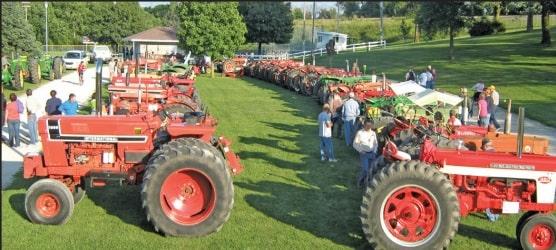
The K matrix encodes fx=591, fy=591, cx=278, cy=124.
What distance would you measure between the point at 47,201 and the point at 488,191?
6.06 metres

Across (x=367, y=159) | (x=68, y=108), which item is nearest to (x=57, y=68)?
(x=68, y=108)

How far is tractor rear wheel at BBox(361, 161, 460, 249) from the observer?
7141 mm

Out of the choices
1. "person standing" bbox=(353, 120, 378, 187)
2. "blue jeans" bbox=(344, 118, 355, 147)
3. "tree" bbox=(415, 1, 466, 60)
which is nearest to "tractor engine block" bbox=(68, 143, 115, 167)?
"person standing" bbox=(353, 120, 378, 187)

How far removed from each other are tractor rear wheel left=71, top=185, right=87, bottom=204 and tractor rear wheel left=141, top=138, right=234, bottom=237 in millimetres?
1917

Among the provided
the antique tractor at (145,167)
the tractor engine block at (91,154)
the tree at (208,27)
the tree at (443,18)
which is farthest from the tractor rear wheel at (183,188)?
the tree at (208,27)

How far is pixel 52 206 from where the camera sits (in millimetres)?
8398

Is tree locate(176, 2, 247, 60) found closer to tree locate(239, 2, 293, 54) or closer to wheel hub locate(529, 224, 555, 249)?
tree locate(239, 2, 293, 54)

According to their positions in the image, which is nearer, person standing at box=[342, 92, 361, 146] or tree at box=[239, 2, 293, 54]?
person standing at box=[342, 92, 361, 146]

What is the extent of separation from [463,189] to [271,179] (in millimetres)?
4446

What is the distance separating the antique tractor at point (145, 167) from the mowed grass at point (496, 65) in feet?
47.7

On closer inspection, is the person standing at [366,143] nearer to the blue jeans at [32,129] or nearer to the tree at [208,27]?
the blue jeans at [32,129]

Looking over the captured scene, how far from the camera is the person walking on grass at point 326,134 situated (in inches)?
513

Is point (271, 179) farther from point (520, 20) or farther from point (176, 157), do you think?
point (520, 20)

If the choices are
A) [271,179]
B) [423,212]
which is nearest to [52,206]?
[271,179]
